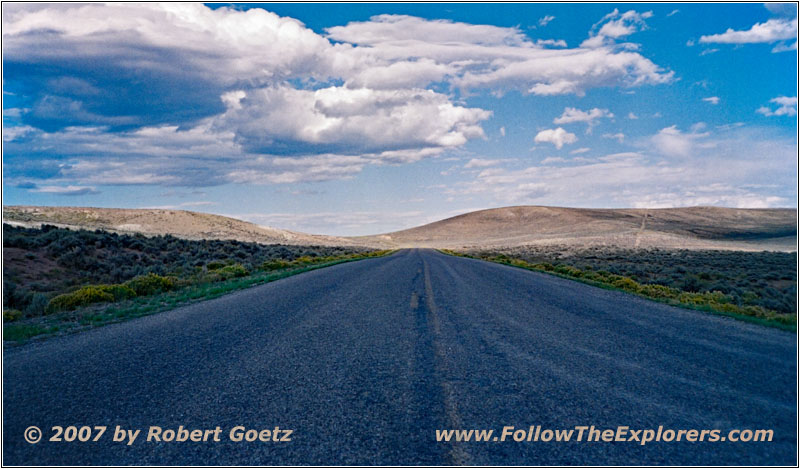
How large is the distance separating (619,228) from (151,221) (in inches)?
4573

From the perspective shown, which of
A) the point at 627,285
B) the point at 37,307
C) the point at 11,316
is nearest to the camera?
the point at 11,316

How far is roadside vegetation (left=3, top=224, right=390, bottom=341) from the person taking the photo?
11.5 meters

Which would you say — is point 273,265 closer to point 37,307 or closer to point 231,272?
point 231,272

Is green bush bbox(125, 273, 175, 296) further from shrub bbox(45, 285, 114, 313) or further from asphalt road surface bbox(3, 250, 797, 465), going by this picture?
asphalt road surface bbox(3, 250, 797, 465)

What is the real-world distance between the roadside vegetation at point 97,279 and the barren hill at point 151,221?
179 feet

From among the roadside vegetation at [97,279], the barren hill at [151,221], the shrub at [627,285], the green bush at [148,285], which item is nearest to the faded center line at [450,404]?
the roadside vegetation at [97,279]

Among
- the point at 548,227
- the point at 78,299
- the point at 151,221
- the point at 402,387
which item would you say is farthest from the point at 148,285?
the point at 548,227

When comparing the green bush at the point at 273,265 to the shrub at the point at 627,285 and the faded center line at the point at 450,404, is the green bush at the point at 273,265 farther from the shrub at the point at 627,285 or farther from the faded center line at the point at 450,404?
the faded center line at the point at 450,404

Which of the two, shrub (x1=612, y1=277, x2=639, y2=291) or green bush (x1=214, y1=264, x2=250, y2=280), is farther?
green bush (x1=214, y1=264, x2=250, y2=280)

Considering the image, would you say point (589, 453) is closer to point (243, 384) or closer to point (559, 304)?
point (243, 384)

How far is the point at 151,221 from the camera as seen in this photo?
330 ft

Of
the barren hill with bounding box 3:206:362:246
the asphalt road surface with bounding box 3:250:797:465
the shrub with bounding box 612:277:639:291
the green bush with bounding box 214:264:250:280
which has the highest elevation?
the barren hill with bounding box 3:206:362:246

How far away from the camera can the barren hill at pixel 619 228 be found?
350 feet

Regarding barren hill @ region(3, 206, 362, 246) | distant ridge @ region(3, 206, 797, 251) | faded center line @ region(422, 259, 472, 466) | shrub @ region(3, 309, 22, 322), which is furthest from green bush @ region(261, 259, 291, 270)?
barren hill @ region(3, 206, 362, 246)
